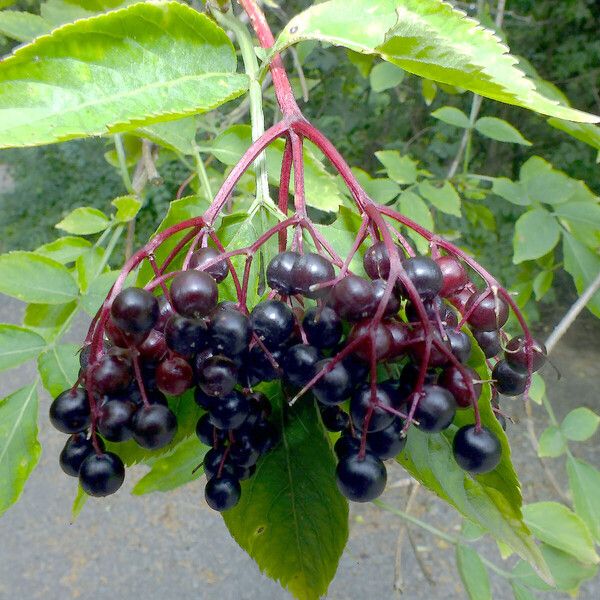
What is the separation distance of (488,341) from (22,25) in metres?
0.95

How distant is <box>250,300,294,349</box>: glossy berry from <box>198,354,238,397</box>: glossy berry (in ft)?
0.11

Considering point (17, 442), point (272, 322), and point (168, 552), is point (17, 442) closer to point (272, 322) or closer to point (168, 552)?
point (272, 322)

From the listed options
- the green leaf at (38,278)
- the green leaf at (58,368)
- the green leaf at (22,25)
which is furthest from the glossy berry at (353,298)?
the green leaf at (22,25)

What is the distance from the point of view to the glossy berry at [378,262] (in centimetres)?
50

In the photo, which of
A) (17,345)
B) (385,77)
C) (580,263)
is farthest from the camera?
(385,77)

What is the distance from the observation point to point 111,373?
1.72ft

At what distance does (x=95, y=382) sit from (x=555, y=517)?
104cm

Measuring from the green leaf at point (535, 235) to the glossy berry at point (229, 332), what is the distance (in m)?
1.09

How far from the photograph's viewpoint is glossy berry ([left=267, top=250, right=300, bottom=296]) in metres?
0.50

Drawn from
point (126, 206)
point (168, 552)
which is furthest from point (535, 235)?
point (168, 552)

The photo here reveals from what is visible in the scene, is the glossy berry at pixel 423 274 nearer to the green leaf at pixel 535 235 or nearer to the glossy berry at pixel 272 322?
the glossy berry at pixel 272 322

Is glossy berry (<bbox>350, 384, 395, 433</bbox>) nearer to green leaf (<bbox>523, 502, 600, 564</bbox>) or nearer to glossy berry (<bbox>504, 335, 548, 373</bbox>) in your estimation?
glossy berry (<bbox>504, 335, 548, 373</bbox>)

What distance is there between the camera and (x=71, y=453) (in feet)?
1.93

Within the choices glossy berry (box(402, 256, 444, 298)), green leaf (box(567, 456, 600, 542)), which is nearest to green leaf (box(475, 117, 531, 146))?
green leaf (box(567, 456, 600, 542))
